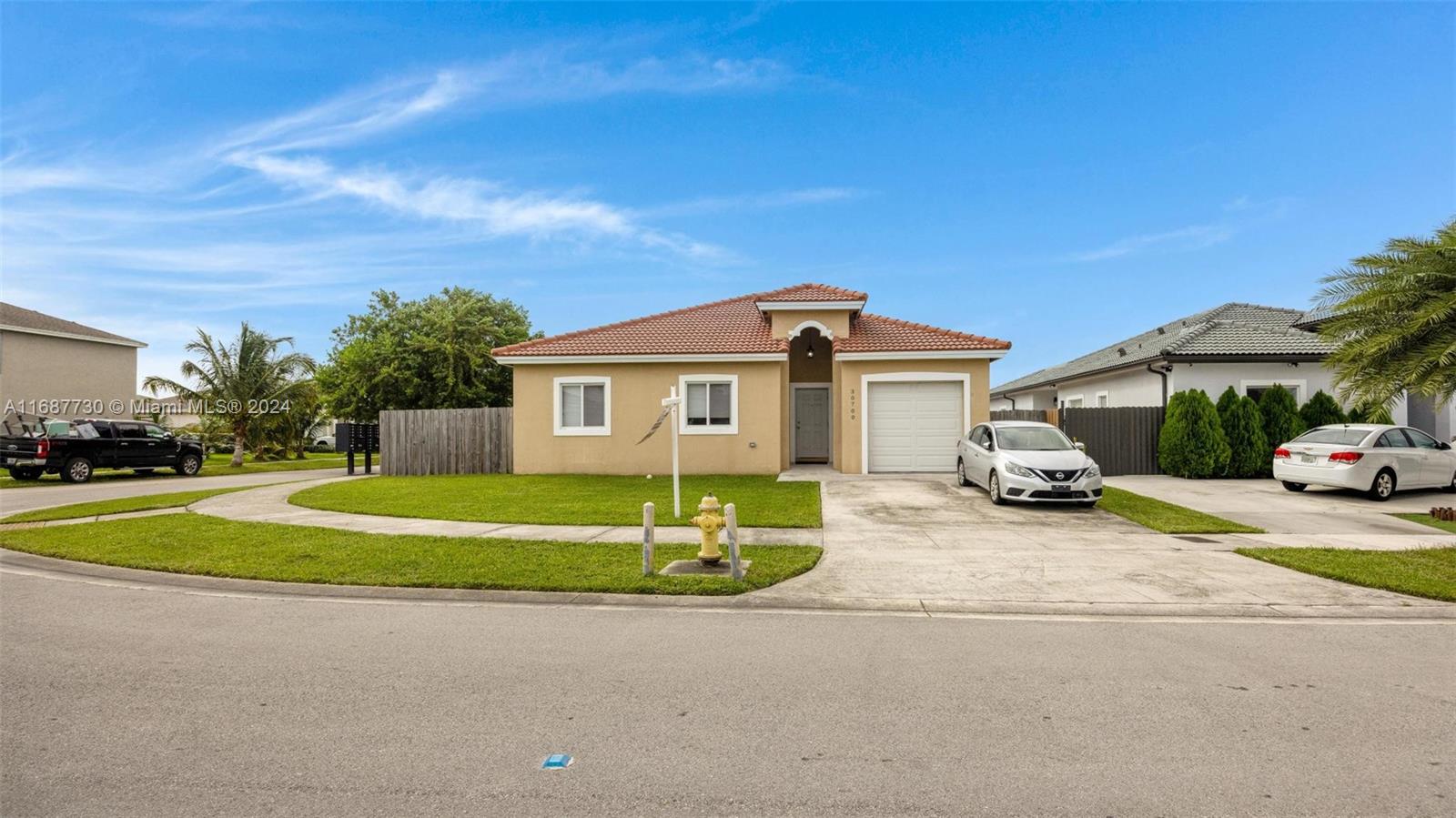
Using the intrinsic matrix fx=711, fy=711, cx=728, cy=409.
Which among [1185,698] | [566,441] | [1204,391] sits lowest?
[1185,698]

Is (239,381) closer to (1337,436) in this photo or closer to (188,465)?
(188,465)

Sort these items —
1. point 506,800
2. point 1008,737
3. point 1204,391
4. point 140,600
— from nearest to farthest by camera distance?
point 506,800 < point 1008,737 < point 140,600 < point 1204,391

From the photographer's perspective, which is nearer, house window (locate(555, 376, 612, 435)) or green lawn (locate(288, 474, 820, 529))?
green lawn (locate(288, 474, 820, 529))

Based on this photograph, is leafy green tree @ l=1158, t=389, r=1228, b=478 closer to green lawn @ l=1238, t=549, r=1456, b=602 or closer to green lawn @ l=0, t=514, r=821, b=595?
green lawn @ l=1238, t=549, r=1456, b=602

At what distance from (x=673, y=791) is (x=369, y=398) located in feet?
111

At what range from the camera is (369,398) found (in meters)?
32.7

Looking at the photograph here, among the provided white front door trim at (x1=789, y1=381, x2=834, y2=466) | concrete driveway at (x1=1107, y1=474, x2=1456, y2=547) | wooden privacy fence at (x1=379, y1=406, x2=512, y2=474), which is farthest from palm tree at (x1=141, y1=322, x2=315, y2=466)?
concrete driveway at (x1=1107, y1=474, x2=1456, y2=547)

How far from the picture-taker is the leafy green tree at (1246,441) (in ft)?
57.3

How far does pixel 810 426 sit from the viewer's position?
800 inches

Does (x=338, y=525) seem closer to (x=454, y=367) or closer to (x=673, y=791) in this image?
(x=673, y=791)

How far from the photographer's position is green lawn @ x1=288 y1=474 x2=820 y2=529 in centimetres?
1120

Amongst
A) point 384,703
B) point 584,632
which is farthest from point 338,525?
point 384,703

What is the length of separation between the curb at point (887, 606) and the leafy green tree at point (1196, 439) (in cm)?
1180

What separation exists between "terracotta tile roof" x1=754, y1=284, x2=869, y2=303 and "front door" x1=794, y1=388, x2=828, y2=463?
110 inches
